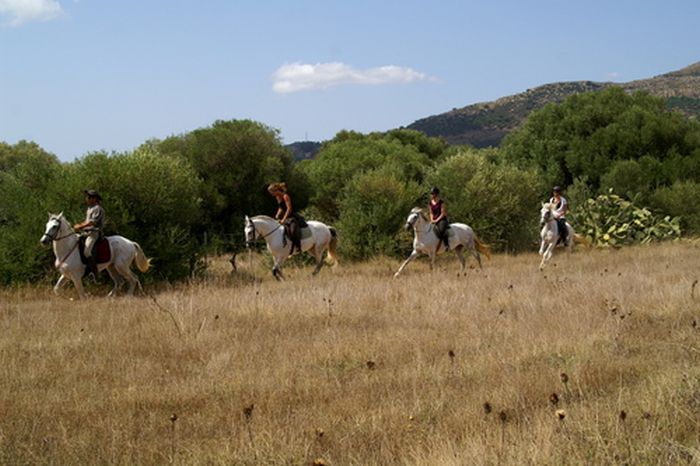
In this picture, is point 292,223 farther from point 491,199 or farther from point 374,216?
point 491,199

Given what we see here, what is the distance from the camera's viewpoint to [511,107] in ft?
459

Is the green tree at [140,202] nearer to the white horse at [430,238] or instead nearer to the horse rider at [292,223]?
the horse rider at [292,223]

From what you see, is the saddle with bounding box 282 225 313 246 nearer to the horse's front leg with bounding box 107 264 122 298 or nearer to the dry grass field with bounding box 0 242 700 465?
the horse's front leg with bounding box 107 264 122 298

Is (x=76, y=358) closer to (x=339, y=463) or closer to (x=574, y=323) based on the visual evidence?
(x=339, y=463)

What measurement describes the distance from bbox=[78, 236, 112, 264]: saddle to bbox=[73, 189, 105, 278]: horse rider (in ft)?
0.23

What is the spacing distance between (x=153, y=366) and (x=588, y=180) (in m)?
30.1

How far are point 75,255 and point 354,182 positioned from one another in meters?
12.0

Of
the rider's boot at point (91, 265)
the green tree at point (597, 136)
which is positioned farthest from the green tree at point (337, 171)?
the rider's boot at point (91, 265)

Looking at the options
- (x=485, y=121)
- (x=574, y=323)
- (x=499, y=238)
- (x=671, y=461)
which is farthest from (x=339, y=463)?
(x=485, y=121)

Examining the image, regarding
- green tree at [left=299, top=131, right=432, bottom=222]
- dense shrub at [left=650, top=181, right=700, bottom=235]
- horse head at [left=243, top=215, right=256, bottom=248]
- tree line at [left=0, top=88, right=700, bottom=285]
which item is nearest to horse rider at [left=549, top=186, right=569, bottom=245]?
tree line at [left=0, top=88, right=700, bottom=285]

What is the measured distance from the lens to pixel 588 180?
3409 centimetres

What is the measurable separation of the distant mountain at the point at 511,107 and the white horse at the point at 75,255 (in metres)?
101

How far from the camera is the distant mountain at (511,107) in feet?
395

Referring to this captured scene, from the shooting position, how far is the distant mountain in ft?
395
